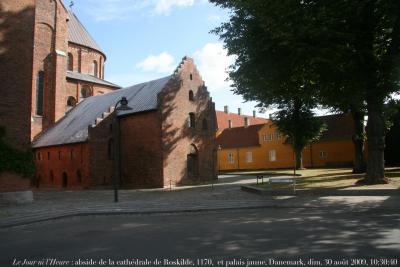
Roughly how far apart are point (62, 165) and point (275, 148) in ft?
106

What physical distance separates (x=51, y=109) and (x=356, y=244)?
127 feet

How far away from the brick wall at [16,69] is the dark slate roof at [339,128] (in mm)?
39755

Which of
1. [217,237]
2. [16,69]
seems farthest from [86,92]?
[217,237]

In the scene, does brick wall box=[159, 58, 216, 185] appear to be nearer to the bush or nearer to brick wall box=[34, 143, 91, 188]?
brick wall box=[34, 143, 91, 188]

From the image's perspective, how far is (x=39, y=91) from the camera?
135 feet

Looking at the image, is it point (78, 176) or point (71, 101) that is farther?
point (71, 101)

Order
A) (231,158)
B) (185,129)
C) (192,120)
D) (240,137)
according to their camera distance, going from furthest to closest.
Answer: (231,158), (240,137), (192,120), (185,129)

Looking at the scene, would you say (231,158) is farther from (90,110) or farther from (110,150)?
(110,150)

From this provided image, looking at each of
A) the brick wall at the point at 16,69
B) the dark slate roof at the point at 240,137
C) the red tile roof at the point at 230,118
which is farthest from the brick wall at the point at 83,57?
the red tile roof at the point at 230,118

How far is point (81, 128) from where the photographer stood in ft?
114

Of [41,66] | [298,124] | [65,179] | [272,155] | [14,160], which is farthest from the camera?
[272,155]

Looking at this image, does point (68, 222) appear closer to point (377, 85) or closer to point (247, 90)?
point (247, 90)

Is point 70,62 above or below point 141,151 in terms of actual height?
above

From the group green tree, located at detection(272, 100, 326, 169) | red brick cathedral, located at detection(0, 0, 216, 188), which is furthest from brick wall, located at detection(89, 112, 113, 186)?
green tree, located at detection(272, 100, 326, 169)
